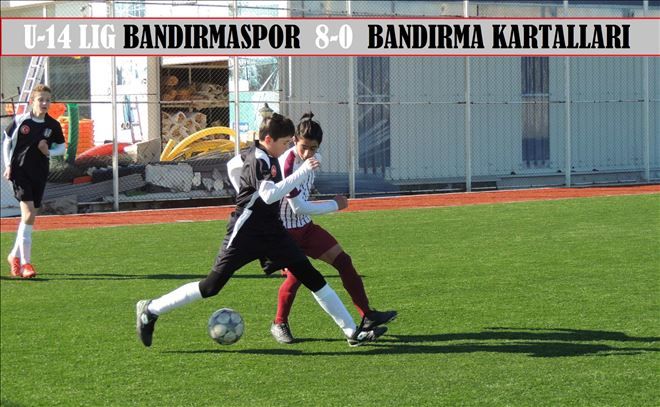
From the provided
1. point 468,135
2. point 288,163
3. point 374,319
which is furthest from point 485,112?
point 374,319

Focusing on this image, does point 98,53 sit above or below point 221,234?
above

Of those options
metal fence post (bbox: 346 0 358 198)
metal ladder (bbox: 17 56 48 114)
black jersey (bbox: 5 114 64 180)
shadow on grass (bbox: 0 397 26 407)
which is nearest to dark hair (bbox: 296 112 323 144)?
shadow on grass (bbox: 0 397 26 407)

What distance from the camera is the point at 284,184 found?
311 inches

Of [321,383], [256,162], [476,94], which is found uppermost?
[476,94]

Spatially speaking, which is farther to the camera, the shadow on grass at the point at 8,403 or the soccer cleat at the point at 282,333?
the soccer cleat at the point at 282,333

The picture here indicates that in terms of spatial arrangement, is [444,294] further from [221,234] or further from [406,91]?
[406,91]

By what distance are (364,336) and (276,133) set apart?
5.52 feet

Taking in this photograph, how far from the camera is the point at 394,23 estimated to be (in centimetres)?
2581

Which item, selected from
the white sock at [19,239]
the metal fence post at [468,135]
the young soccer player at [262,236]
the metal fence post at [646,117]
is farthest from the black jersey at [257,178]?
the metal fence post at [646,117]

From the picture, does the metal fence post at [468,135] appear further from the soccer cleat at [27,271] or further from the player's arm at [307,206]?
the player's arm at [307,206]

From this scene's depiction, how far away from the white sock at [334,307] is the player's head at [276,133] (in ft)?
3.57

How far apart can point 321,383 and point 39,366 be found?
2.07 m

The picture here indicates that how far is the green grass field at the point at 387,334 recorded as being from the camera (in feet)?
23.1

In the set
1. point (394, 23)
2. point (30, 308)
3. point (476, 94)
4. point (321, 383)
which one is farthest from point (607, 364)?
point (476, 94)
